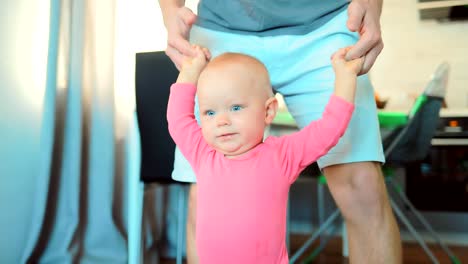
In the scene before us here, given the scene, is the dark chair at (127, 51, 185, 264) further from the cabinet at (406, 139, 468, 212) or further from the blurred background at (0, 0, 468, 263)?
the cabinet at (406, 139, 468, 212)

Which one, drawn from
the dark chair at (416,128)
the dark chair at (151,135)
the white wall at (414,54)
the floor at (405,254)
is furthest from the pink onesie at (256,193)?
the white wall at (414,54)

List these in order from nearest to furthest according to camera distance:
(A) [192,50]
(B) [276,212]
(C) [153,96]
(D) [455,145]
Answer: (B) [276,212] → (A) [192,50] → (C) [153,96] → (D) [455,145]

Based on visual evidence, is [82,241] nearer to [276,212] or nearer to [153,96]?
[153,96]

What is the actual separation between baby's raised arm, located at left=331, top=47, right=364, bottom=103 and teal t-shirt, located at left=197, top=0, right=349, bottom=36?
0.54 ft

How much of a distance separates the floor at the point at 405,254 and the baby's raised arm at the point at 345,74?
68.5 inches

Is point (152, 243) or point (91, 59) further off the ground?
point (91, 59)

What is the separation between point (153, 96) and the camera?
1965 mm

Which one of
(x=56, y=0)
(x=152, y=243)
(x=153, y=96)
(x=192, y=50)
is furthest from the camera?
(x=152, y=243)

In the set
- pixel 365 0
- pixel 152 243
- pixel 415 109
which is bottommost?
pixel 152 243

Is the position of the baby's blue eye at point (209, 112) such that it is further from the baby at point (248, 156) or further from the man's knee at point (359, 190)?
the man's knee at point (359, 190)

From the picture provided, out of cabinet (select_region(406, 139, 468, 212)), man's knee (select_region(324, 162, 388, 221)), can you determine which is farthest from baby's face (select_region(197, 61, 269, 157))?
cabinet (select_region(406, 139, 468, 212))

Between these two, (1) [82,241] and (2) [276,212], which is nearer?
(2) [276,212]

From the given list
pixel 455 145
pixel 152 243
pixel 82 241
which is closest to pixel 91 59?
pixel 82 241

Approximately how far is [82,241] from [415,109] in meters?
1.61
